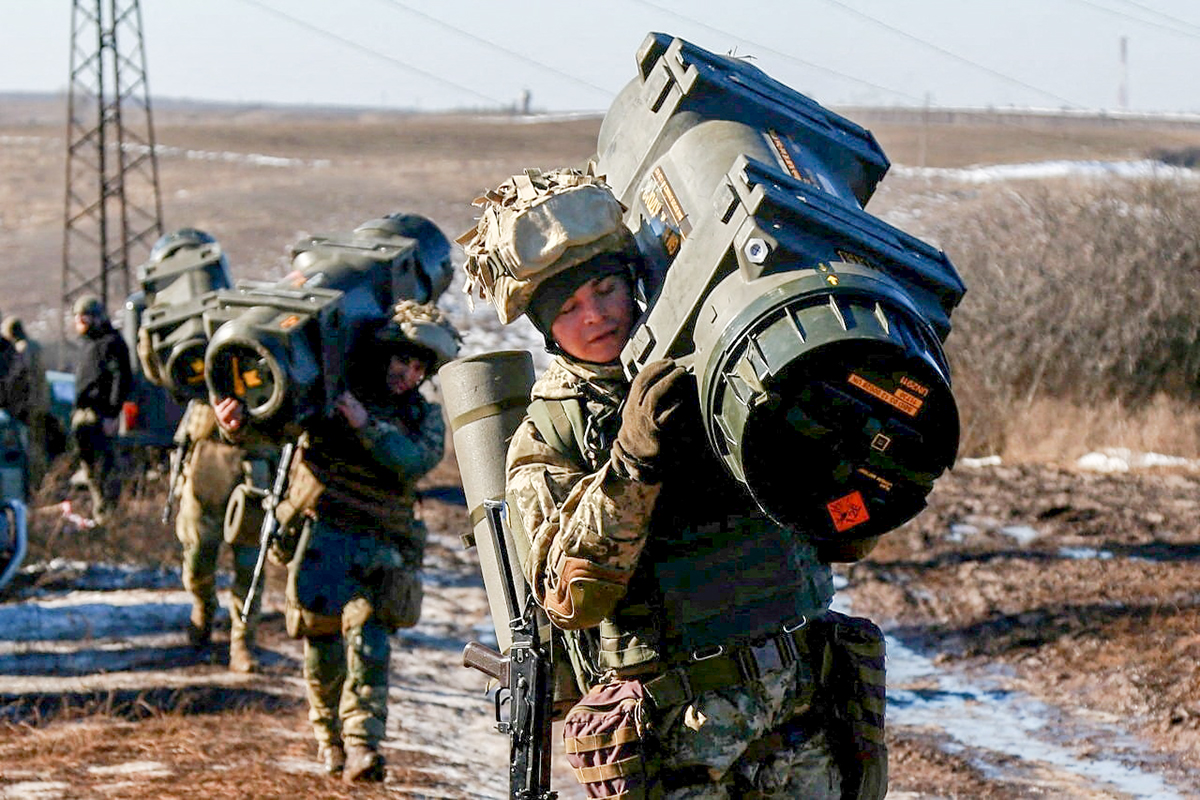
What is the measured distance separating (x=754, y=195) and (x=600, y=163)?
0.96m

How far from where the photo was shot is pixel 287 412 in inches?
234

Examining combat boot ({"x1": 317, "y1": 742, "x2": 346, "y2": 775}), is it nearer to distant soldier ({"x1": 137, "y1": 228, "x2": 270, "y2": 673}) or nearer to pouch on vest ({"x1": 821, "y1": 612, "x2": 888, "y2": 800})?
distant soldier ({"x1": 137, "y1": 228, "x2": 270, "y2": 673})

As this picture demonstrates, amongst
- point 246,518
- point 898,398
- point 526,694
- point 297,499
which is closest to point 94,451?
point 246,518

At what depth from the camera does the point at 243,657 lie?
8.30 meters

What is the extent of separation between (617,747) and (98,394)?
380 inches

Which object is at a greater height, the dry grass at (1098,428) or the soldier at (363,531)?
the dry grass at (1098,428)

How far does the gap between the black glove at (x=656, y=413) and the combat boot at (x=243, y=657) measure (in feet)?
18.6

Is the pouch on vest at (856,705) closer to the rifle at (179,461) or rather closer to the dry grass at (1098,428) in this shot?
the rifle at (179,461)

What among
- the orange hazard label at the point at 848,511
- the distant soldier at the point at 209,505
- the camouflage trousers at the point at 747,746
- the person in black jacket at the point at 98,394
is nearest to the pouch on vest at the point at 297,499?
the distant soldier at the point at 209,505

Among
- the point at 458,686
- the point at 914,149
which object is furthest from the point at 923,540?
the point at 914,149

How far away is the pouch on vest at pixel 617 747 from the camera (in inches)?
132

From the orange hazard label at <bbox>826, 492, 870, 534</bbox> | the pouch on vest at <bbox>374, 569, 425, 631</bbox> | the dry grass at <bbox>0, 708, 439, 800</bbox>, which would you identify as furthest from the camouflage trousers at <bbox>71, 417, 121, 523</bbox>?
the orange hazard label at <bbox>826, 492, 870, 534</bbox>

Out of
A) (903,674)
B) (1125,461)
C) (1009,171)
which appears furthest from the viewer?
(1009,171)

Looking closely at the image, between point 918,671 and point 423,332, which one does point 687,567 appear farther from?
point 918,671
